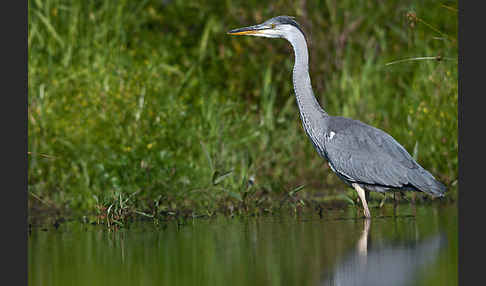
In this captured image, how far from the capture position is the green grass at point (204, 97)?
8.61m

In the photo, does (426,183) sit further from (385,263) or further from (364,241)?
(385,263)

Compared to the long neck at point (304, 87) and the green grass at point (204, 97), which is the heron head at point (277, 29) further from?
the green grass at point (204, 97)

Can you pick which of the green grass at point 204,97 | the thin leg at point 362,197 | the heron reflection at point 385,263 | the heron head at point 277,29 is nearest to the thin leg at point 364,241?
the heron reflection at point 385,263

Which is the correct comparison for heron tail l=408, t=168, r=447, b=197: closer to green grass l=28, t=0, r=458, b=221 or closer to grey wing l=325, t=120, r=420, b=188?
grey wing l=325, t=120, r=420, b=188

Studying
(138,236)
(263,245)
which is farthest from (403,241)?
(138,236)

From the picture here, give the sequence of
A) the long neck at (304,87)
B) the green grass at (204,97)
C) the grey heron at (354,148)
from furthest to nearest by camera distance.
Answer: the green grass at (204,97) < the long neck at (304,87) < the grey heron at (354,148)

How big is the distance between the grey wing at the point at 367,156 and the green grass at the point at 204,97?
103 centimetres

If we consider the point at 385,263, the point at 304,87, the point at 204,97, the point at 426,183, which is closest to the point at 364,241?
the point at 385,263

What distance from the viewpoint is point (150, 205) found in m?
8.14

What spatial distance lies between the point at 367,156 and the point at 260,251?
1.87 metres

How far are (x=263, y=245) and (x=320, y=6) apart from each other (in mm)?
6638

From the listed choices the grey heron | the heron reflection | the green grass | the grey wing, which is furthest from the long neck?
the heron reflection

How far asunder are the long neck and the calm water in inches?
37.8

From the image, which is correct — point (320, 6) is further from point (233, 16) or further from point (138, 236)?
point (138, 236)
